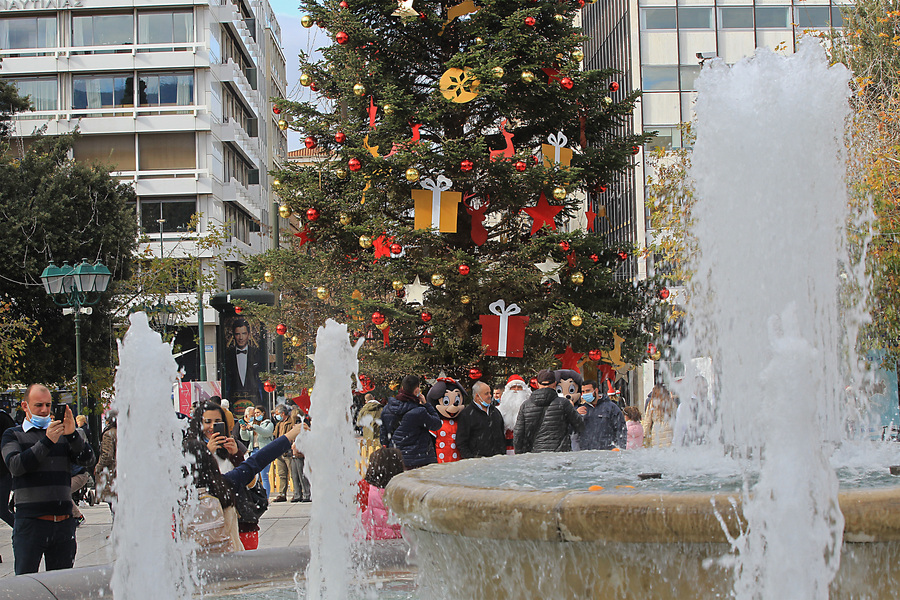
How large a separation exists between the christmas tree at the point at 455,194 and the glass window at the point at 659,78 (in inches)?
1074

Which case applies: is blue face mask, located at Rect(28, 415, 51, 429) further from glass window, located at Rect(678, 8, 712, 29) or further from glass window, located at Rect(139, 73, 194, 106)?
glass window, located at Rect(139, 73, 194, 106)

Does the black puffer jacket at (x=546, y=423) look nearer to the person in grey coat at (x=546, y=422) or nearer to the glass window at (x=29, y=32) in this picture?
the person in grey coat at (x=546, y=422)

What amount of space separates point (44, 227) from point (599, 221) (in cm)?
3010

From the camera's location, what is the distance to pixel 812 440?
377 centimetres

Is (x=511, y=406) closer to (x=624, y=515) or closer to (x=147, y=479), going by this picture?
(x=147, y=479)

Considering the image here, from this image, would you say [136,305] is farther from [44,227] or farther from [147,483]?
[147,483]

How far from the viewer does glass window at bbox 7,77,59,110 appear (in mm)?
44562

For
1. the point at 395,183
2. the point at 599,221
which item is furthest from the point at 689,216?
the point at 599,221

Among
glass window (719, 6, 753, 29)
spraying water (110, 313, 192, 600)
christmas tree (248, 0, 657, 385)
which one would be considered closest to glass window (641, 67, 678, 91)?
glass window (719, 6, 753, 29)

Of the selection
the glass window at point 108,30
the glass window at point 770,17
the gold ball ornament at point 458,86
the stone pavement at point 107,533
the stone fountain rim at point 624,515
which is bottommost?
the stone pavement at point 107,533

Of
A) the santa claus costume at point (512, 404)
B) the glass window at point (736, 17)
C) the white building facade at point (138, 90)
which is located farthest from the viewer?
the white building facade at point (138, 90)

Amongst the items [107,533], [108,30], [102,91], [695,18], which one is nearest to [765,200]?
[107,533]

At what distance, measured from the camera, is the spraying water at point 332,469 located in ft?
20.1

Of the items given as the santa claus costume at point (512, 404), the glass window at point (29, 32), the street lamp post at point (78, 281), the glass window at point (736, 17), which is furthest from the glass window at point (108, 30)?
the santa claus costume at point (512, 404)
